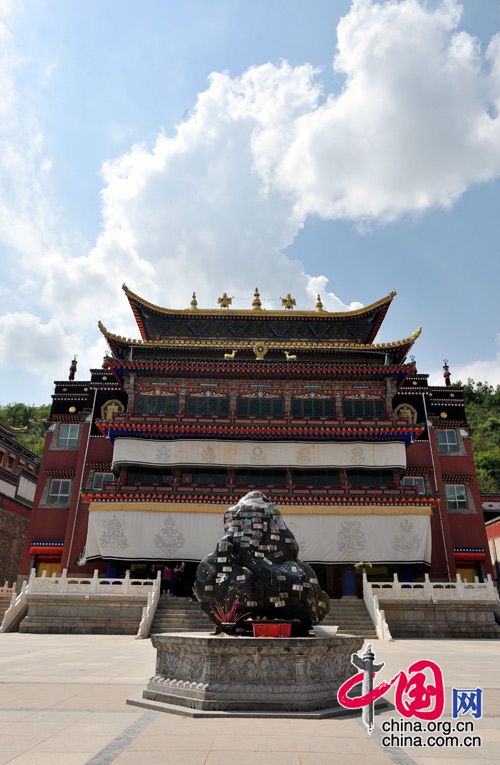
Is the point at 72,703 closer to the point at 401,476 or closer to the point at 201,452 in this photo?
the point at 201,452

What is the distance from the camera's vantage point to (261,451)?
3156cm

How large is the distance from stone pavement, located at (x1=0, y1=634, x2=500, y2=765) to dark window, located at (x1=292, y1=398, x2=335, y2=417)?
923 inches

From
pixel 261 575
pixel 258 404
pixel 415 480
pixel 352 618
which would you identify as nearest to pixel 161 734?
pixel 261 575

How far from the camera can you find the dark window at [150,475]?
31.8 metres

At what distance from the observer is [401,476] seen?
105 feet

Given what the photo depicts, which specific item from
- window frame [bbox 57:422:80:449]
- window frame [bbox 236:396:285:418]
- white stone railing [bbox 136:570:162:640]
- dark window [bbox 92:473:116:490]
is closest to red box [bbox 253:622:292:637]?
white stone railing [bbox 136:570:162:640]

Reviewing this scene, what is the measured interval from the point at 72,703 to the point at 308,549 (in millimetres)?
22028

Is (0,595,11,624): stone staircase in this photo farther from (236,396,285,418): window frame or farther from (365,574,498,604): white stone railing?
(365,574,498,604): white stone railing

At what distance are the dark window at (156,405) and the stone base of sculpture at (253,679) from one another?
26076 mm

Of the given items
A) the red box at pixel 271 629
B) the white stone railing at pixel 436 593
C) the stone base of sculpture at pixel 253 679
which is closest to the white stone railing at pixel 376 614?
the white stone railing at pixel 436 593

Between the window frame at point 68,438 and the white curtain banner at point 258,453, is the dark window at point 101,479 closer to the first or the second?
the window frame at point 68,438

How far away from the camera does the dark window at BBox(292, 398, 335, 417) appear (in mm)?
33656

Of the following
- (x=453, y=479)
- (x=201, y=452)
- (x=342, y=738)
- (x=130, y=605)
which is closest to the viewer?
(x=342, y=738)

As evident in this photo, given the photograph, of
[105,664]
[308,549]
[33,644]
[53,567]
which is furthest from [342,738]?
[53,567]
